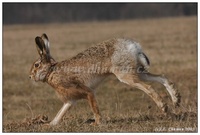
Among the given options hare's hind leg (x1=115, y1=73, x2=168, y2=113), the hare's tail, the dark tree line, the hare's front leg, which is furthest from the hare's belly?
the dark tree line

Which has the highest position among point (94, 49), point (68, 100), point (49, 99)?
point (94, 49)

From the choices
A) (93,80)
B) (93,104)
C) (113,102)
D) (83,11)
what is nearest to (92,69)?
(93,80)

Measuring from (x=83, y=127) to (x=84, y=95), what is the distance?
1.93 feet

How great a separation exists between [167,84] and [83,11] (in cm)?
9186

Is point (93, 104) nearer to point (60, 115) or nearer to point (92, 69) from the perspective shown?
point (92, 69)

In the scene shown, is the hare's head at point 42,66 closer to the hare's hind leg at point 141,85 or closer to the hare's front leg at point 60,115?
the hare's front leg at point 60,115

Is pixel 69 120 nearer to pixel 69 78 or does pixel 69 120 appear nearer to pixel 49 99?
pixel 69 78

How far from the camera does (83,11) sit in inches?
3942

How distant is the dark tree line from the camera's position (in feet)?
307

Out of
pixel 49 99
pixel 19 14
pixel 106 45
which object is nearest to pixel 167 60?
pixel 49 99

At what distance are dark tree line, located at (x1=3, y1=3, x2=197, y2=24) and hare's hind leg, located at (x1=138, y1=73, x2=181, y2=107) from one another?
8146 centimetres

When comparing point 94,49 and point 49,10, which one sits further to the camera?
point 49,10

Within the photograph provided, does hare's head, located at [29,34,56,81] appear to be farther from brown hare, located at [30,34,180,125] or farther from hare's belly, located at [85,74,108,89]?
hare's belly, located at [85,74,108,89]

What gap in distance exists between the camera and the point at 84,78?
859 cm
